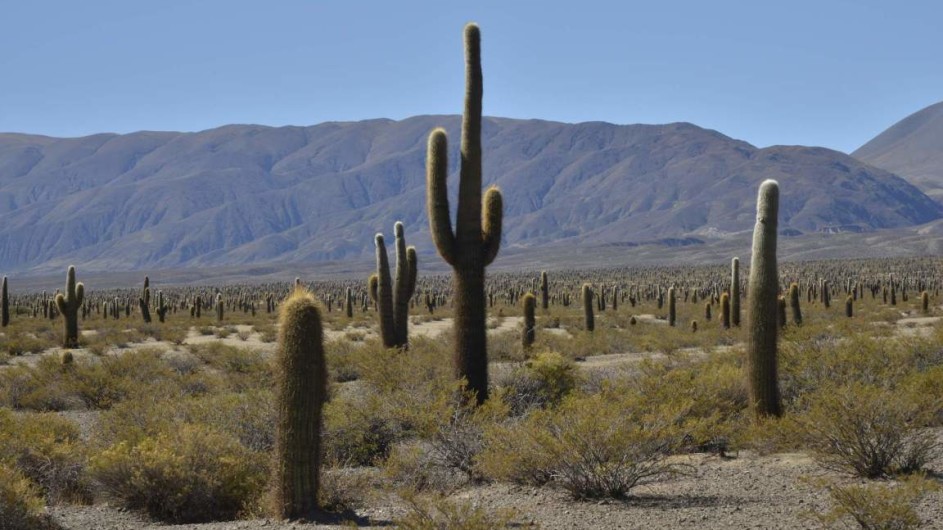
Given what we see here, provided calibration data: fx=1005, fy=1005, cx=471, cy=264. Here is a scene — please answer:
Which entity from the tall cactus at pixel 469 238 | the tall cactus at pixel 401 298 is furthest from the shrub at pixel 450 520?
the tall cactus at pixel 401 298

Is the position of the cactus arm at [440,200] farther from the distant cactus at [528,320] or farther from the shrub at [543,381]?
the distant cactus at [528,320]

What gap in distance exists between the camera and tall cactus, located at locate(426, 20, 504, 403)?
14.8 meters

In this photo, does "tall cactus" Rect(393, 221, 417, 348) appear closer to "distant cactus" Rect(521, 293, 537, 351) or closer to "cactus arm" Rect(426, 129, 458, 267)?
"distant cactus" Rect(521, 293, 537, 351)

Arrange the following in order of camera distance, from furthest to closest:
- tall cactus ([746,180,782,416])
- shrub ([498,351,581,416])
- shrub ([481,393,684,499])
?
shrub ([498,351,581,416]), tall cactus ([746,180,782,416]), shrub ([481,393,684,499])

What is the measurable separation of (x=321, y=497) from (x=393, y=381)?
224 inches

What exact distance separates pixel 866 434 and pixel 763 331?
304cm

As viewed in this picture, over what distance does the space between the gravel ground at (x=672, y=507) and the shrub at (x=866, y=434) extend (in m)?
0.38

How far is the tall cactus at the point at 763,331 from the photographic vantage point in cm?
1305

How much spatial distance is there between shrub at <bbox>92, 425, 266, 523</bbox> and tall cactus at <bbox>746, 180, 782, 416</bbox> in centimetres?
649

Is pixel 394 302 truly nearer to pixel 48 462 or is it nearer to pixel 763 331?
pixel 763 331

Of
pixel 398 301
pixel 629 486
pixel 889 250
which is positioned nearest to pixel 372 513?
pixel 629 486

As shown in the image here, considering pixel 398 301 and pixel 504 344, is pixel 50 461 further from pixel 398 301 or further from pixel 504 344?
pixel 504 344

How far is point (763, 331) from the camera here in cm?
1313

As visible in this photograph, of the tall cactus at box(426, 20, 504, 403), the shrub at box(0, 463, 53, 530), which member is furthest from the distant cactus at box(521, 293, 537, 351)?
the shrub at box(0, 463, 53, 530)
